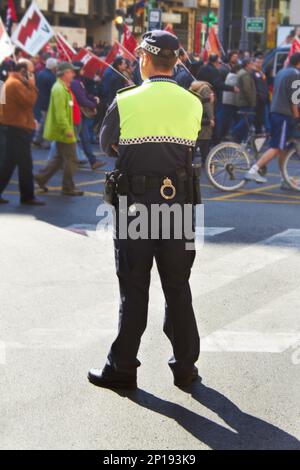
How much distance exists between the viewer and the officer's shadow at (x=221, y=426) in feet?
15.3

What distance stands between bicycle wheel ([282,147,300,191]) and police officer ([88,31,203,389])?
8.38 metres

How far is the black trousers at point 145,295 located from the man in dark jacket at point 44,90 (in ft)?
48.1

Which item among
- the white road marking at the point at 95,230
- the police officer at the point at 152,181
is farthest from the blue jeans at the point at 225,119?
the police officer at the point at 152,181

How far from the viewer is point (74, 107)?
1566 centimetres

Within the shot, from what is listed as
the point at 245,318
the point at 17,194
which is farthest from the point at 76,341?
the point at 17,194

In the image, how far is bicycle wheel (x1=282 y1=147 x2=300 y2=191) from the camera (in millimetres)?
13734

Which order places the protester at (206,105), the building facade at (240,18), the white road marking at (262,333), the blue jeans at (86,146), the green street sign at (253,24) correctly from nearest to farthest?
the white road marking at (262,333) → the protester at (206,105) → the blue jeans at (86,146) → the green street sign at (253,24) → the building facade at (240,18)

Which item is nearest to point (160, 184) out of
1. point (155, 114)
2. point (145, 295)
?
point (155, 114)

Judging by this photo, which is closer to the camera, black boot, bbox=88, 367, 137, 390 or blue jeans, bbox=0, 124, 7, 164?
black boot, bbox=88, 367, 137, 390

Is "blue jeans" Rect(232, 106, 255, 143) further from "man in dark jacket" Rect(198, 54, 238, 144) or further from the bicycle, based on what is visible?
the bicycle

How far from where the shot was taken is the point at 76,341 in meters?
6.32

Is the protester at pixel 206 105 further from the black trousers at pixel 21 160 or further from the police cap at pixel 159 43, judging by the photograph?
the police cap at pixel 159 43

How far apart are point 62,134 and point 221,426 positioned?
8817 mm

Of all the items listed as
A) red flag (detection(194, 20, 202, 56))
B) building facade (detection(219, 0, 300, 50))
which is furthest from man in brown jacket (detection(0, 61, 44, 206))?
red flag (detection(194, 20, 202, 56))
